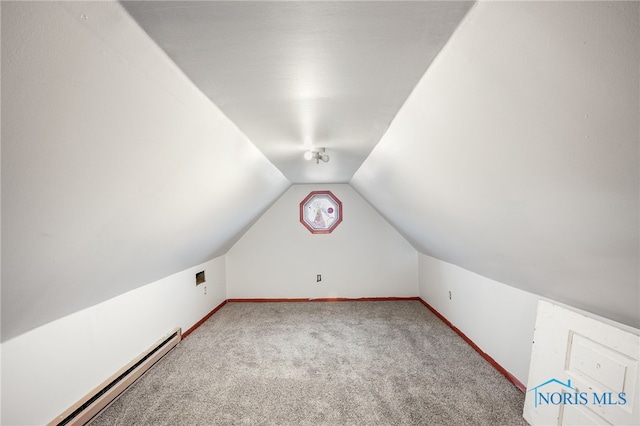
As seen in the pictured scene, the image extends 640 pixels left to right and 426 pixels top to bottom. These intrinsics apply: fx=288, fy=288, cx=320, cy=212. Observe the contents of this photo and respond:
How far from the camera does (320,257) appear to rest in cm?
513

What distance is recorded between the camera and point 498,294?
271 cm

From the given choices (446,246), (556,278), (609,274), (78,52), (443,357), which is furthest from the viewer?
(446,246)

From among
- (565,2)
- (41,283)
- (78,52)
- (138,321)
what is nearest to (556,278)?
(565,2)

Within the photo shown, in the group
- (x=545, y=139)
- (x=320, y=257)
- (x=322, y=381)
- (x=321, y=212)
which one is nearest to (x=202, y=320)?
(x=320, y=257)

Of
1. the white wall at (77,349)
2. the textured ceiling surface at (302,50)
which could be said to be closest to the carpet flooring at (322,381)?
the white wall at (77,349)

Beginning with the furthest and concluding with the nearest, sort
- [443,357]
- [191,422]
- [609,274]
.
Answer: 1. [443,357]
2. [191,422]
3. [609,274]

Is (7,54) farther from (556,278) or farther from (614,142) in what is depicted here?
(556,278)

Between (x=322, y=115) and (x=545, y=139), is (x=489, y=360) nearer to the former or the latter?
(x=545, y=139)

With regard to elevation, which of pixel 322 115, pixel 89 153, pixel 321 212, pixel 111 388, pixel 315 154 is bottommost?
pixel 111 388

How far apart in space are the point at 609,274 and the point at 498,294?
4.88ft

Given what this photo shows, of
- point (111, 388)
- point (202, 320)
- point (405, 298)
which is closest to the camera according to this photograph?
point (111, 388)

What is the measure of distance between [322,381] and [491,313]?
176 centimetres

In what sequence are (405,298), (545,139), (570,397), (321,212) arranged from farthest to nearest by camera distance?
(321,212)
(405,298)
(570,397)
(545,139)

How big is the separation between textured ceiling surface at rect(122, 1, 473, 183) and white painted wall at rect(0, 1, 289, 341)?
0.10 meters
